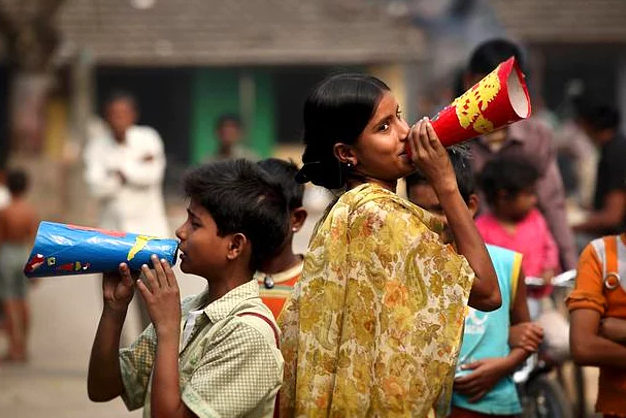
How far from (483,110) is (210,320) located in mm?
893

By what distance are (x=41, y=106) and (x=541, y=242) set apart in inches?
587

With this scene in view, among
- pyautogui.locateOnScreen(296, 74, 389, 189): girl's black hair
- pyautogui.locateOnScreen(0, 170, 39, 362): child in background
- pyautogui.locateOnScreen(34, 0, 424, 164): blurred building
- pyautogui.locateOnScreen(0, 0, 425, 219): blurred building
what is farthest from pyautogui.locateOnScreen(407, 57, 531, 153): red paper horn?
pyautogui.locateOnScreen(34, 0, 424, 164): blurred building

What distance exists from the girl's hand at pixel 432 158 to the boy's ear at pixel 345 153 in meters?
0.20

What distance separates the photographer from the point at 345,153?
327cm

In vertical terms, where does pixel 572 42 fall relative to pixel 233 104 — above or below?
above

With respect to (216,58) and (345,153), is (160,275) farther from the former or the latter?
(216,58)

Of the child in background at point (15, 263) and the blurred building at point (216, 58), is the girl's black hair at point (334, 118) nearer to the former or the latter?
the child in background at point (15, 263)

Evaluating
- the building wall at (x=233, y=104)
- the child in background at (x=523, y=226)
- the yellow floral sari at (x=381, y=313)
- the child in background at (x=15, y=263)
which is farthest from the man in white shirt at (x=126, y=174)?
the building wall at (x=233, y=104)

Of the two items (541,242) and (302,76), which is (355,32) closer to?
(302,76)

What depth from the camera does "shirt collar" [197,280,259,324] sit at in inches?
133

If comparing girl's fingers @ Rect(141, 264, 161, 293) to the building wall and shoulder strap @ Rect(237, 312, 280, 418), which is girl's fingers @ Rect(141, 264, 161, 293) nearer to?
shoulder strap @ Rect(237, 312, 280, 418)

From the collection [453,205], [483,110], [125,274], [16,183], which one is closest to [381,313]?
[453,205]

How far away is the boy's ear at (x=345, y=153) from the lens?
128 inches

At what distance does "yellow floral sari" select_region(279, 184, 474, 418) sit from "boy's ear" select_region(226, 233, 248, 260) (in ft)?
1.20
